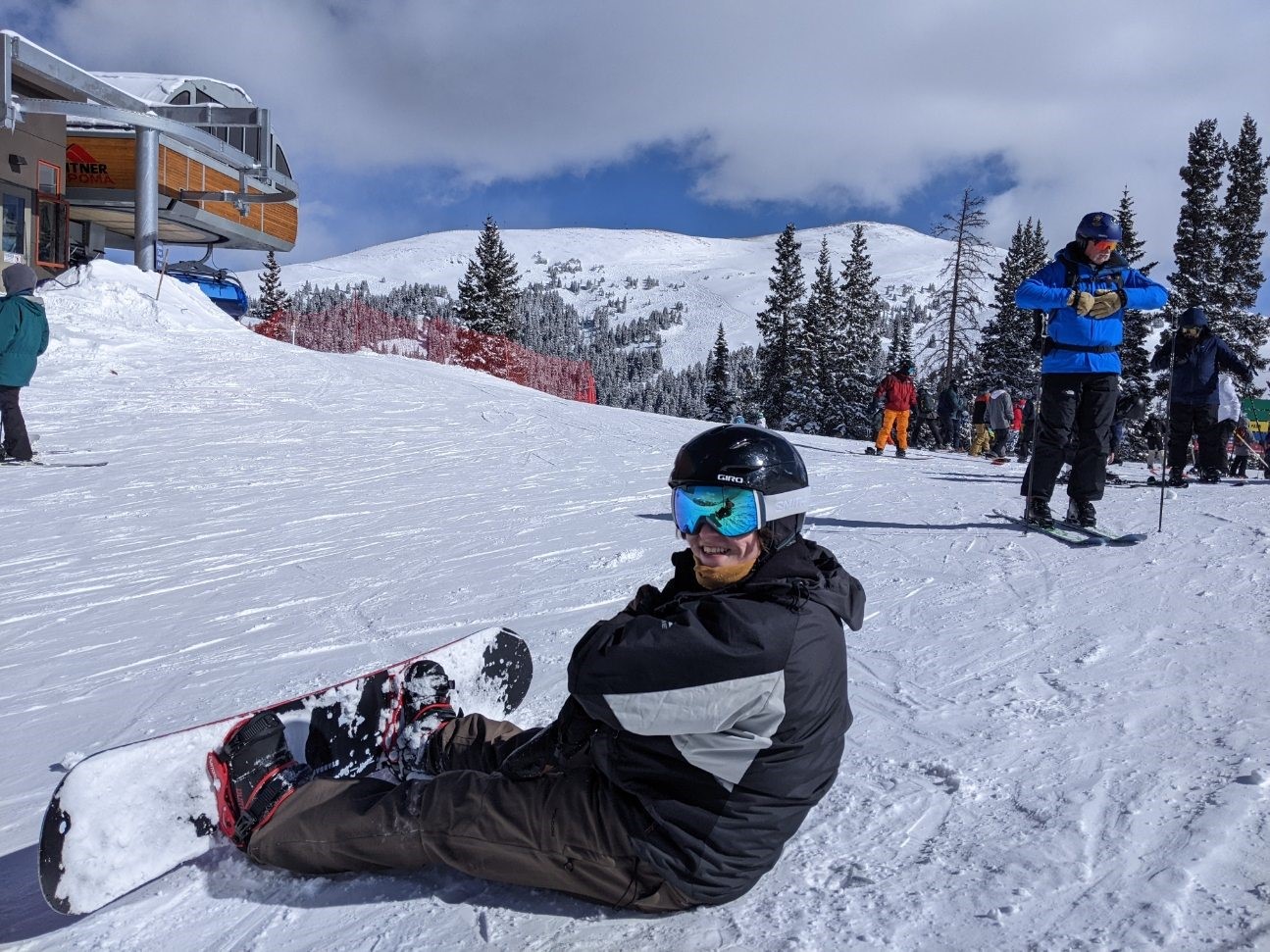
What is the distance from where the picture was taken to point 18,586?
5078 mm

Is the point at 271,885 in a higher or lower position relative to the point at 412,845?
lower

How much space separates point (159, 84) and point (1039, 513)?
2415 cm

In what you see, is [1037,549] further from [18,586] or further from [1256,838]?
[18,586]

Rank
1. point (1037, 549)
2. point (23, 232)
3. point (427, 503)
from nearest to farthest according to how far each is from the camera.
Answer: point (1037, 549), point (427, 503), point (23, 232)

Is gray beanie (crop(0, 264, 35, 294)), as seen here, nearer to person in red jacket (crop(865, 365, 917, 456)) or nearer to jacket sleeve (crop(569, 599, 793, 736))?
jacket sleeve (crop(569, 599, 793, 736))

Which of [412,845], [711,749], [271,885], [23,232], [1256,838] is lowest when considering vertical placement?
[271,885]

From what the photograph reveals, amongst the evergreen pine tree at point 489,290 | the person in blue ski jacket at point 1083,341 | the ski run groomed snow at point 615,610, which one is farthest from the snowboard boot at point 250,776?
the evergreen pine tree at point 489,290

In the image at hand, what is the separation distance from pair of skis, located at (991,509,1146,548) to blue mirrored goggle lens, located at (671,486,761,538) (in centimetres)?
420

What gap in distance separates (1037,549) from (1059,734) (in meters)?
3.00

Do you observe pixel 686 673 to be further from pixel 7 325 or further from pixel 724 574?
pixel 7 325

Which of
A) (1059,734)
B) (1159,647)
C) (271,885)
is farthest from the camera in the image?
(1159,647)

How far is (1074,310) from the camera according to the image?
534 cm

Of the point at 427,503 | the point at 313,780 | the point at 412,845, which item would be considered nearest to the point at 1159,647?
the point at 412,845

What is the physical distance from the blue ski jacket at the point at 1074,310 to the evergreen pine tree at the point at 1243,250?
26.9 metres
